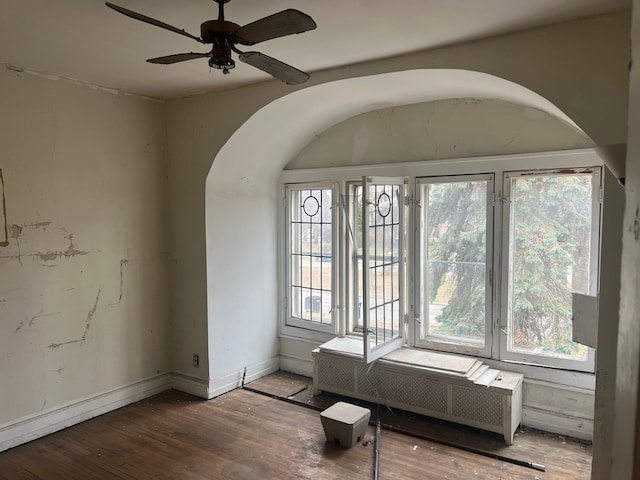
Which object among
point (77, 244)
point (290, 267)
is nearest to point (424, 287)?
point (290, 267)

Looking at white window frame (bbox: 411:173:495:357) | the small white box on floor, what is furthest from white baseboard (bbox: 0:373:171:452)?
white window frame (bbox: 411:173:495:357)

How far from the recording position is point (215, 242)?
4152mm

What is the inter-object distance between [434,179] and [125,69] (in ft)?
8.48

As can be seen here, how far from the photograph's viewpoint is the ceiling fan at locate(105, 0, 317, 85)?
71.6 inches

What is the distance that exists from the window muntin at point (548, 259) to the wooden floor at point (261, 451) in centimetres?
68

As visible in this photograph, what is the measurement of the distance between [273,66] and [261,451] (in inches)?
101

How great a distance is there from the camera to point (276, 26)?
1882 millimetres

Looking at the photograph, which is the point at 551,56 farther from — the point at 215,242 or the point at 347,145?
the point at 215,242

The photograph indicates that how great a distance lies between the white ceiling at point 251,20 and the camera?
2.31 m

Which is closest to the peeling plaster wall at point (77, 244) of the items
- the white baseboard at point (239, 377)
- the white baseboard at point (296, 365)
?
the white baseboard at point (239, 377)

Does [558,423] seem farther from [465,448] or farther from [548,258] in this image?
[548,258]

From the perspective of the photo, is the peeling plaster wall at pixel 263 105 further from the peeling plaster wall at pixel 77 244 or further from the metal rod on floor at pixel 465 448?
the metal rod on floor at pixel 465 448

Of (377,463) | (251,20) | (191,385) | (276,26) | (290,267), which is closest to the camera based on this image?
(276,26)

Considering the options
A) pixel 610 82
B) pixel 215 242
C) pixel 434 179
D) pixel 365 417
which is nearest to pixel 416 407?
pixel 365 417
